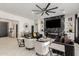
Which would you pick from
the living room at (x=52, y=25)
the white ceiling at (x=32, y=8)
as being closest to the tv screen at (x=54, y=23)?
the living room at (x=52, y=25)

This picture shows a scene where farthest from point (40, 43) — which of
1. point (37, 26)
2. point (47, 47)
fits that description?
point (37, 26)

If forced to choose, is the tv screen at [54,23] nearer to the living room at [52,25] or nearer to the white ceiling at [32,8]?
the living room at [52,25]

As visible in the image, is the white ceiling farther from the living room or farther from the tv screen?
the tv screen

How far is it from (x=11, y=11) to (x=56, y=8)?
1753mm

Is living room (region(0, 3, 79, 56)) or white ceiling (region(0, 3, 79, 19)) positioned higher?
white ceiling (region(0, 3, 79, 19))

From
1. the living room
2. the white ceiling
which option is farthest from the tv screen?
the white ceiling

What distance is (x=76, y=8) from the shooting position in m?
2.23

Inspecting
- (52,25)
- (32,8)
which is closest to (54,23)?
(52,25)

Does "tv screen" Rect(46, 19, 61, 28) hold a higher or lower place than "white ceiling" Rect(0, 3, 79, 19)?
lower

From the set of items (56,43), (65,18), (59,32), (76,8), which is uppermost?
(76,8)

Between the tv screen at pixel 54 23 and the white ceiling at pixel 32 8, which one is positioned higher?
the white ceiling at pixel 32 8

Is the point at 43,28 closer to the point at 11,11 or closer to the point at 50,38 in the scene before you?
the point at 50,38

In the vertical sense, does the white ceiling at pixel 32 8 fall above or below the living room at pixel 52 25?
above

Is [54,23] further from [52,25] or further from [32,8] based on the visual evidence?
[32,8]
